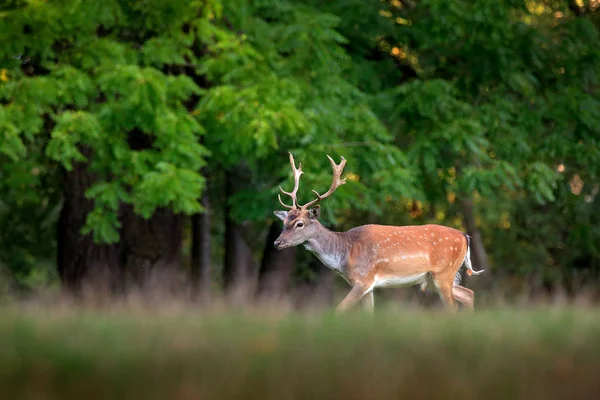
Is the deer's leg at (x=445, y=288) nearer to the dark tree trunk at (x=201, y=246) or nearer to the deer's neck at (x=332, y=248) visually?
the deer's neck at (x=332, y=248)

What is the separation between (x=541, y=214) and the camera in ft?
100

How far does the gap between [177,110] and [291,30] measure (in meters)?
2.02

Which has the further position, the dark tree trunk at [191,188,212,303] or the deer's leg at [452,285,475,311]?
the dark tree trunk at [191,188,212,303]

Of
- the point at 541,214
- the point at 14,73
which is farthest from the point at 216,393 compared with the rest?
the point at 541,214

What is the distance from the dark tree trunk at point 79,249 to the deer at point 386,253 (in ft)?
16.6

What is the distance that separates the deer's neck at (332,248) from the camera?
12977 mm

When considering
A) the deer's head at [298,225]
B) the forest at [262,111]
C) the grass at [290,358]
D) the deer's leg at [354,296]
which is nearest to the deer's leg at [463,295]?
the forest at [262,111]

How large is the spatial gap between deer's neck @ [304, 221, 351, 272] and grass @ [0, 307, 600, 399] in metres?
5.69

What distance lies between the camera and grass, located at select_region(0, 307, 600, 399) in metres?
5.06

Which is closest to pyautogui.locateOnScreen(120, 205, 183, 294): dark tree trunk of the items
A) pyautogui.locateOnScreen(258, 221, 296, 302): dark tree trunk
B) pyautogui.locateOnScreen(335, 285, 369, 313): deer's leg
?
pyautogui.locateOnScreen(258, 221, 296, 302): dark tree trunk

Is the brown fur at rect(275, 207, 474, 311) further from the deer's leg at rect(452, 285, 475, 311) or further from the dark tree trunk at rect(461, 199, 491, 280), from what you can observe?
the dark tree trunk at rect(461, 199, 491, 280)

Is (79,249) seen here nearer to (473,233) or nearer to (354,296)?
(354,296)

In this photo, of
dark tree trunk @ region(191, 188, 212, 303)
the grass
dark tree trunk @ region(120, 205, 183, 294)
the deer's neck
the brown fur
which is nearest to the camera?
the grass

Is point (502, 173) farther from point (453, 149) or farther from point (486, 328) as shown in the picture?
point (486, 328)
